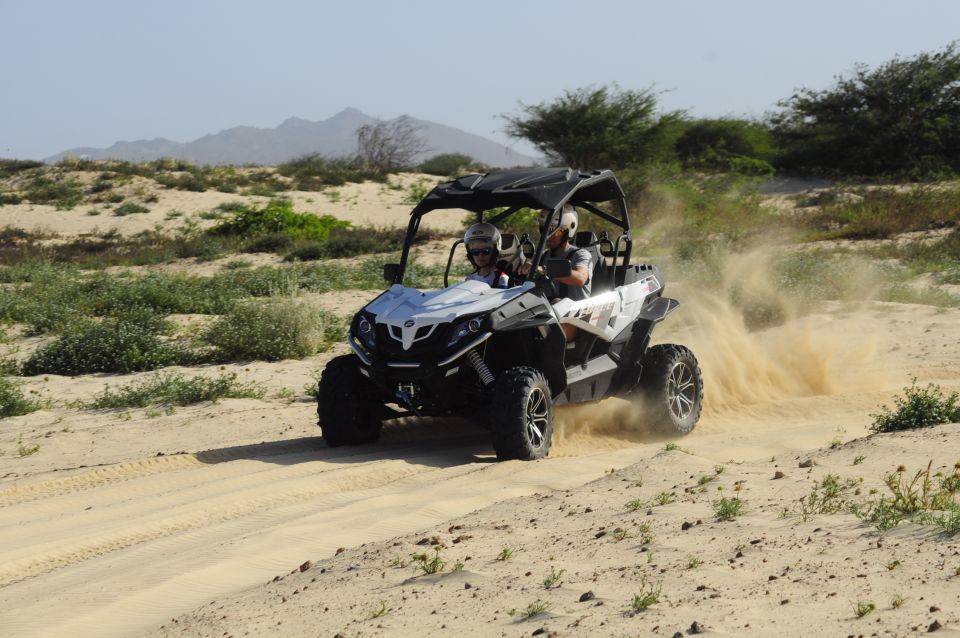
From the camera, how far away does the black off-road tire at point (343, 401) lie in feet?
28.7

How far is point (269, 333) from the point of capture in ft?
45.4

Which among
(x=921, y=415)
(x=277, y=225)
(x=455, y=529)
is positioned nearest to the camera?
(x=455, y=529)

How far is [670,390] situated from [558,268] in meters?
1.91

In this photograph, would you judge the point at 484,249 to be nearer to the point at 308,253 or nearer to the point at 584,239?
the point at 584,239

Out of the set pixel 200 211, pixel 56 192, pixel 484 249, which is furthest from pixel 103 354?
pixel 56 192

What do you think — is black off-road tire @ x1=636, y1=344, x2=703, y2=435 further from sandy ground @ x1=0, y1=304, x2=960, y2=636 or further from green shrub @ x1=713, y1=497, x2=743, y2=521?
green shrub @ x1=713, y1=497, x2=743, y2=521

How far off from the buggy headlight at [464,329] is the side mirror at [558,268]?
0.67m

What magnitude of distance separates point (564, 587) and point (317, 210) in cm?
3233

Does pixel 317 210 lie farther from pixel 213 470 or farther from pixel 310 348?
pixel 213 470

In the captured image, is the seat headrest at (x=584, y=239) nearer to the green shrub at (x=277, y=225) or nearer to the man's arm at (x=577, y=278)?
the man's arm at (x=577, y=278)

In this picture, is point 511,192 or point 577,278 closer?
point 511,192

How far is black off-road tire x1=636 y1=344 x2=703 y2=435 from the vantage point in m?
9.56

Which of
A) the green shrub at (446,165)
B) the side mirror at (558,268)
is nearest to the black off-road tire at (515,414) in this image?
the side mirror at (558,268)

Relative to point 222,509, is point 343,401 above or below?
above
